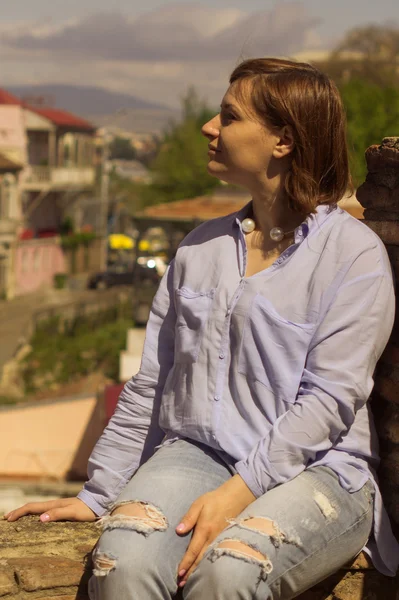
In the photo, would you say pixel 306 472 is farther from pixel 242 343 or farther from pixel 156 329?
pixel 156 329

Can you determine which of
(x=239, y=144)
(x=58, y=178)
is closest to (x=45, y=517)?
(x=239, y=144)

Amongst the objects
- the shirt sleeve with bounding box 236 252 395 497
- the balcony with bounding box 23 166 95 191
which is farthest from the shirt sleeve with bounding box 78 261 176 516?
the balcony with bounding box 23 166 95 191

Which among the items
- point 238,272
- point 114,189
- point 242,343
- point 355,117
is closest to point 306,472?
point 242,343

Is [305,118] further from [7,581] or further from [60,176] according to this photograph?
[60,176]

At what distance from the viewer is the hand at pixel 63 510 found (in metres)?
2.91

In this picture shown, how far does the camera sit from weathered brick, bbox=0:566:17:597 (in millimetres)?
2709

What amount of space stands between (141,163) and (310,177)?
4141 inches

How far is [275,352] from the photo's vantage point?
2.65m

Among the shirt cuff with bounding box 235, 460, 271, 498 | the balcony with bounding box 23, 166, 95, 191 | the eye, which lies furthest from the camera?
the balcony with bounding box 23, 166, 95, 191

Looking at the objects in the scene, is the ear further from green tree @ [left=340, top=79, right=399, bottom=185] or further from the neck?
green tree @ [left=340, top=79, right=399, bottom=185]

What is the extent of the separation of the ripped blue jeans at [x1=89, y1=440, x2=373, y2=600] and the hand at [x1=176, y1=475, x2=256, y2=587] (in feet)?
0.10

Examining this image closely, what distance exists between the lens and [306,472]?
2.59m

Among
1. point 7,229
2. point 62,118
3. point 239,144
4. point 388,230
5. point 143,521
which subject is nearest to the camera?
point 143,521

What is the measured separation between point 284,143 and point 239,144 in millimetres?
127
